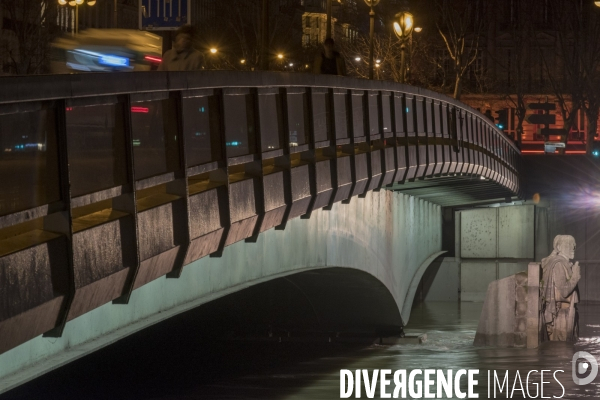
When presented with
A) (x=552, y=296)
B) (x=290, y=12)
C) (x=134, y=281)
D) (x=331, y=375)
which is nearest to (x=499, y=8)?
(x=290, y=12)

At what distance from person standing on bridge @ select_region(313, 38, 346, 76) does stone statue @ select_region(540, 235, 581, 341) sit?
1884 cm

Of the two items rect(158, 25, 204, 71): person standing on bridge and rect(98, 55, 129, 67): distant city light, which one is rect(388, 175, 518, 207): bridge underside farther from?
rect(158, 25, 204, 71): person standing on bridge

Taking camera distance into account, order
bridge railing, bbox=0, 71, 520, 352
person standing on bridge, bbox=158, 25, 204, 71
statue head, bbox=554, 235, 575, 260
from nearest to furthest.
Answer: bridge railing, bbox=0, 71, 520, 352, person standing on bridge, bbox=158, 25, 204, 71, statue head, bbox=554, 235, 575, 260

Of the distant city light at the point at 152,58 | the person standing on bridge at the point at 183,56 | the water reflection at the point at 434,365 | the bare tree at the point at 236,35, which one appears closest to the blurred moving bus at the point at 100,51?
the distant city light at the point at 152,58

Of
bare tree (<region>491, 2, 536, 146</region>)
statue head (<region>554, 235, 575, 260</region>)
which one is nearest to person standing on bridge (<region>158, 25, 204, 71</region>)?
statue head (<region>554, 235, 575, 260</region>)

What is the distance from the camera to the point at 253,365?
108 ft

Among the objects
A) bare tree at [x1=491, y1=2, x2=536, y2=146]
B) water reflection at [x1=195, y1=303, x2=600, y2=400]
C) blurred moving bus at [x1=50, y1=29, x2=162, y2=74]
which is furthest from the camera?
bare tree at [x1=491, y1=2, x2=536, y2=146]

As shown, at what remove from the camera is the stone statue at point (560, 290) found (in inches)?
1540

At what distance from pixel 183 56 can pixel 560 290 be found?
27.0 meters

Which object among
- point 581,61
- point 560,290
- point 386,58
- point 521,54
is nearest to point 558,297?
point 560,290

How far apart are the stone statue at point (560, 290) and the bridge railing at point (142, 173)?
2004cm

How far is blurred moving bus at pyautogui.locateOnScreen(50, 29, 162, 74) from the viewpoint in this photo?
14.9 meters

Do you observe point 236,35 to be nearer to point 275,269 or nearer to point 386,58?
point 386,58

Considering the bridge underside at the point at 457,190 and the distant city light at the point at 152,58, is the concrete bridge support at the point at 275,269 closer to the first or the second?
the bridge underside at the point at 457,190
